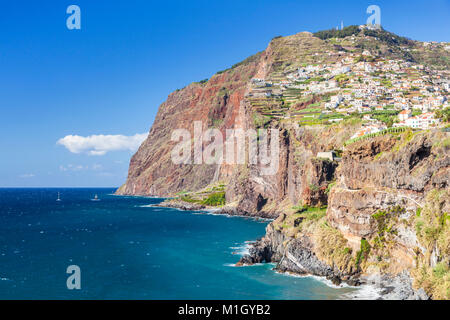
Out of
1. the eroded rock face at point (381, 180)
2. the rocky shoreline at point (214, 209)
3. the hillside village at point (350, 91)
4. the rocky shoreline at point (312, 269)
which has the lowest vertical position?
the rocky shoreline at point (214, 209)

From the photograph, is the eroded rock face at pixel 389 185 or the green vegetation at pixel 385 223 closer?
the eroded rock face at pixel 389 185

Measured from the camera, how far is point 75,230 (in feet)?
322

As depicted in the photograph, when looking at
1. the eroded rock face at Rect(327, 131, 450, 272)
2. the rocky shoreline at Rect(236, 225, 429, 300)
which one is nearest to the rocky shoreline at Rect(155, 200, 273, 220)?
the rocky shoreline at Rect(236, 225, 429, 300)

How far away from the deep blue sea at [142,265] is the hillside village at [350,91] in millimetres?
43721

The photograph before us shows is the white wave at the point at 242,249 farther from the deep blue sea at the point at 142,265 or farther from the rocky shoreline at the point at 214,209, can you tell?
the rocky shoreline at the point at 214,209

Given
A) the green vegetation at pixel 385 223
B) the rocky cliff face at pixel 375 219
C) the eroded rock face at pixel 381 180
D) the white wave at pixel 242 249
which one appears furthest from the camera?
the white wave at pixel 242 249

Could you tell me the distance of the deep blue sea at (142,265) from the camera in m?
44.7

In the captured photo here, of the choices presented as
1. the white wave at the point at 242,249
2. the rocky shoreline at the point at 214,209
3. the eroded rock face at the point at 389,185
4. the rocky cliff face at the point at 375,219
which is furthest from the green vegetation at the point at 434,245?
the rocky shoreline at the point at 214,209

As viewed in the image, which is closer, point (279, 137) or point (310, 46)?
point (279, 137)

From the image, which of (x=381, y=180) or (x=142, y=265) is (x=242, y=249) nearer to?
(x=142, y=265)

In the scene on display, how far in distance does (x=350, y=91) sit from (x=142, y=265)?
9866 cm
